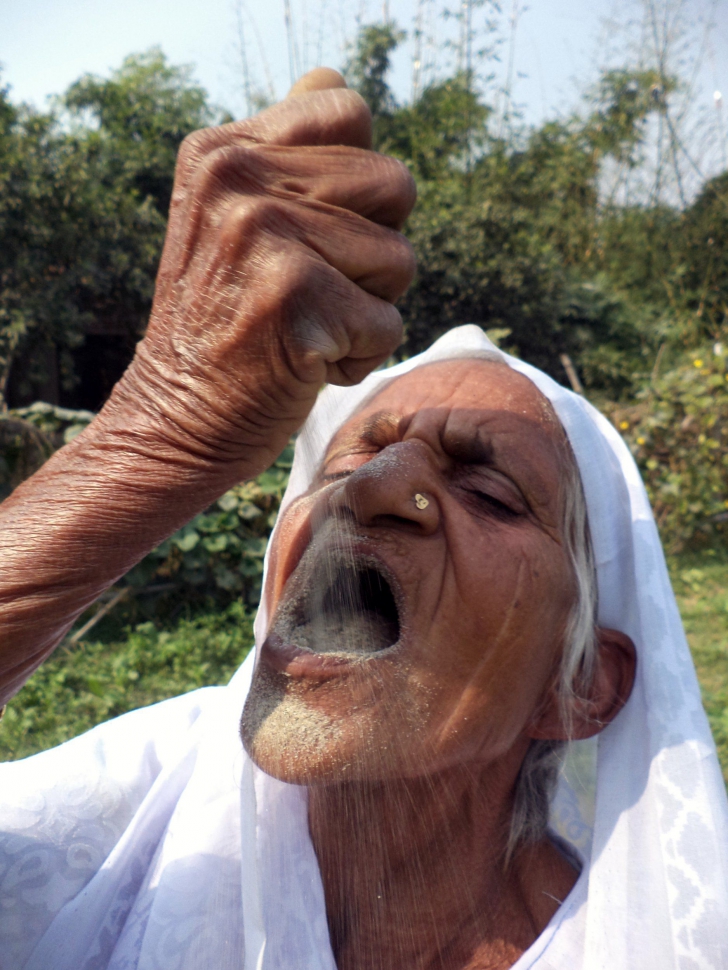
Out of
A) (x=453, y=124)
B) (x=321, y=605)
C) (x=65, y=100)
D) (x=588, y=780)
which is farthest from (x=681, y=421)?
(x=65, y=100)

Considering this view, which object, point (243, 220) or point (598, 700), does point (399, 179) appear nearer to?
point (243, 220)

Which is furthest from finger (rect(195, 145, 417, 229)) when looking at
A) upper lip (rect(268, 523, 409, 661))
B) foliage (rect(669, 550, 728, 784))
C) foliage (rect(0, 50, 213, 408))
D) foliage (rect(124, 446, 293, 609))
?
foliage (rect(0, 50, 213, 408))

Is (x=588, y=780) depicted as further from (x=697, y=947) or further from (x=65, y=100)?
(x=65, y=100)

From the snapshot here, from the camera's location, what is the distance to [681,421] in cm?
798

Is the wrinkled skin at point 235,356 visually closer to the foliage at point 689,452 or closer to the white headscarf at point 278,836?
the white headscarf at point 278,836

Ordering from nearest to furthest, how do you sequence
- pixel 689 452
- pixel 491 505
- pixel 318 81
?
pixel 318 81, pixel 491 505, pixel 689 452

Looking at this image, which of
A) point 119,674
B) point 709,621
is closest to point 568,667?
point 119,674

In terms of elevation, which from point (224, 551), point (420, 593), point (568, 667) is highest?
point (420, 593)

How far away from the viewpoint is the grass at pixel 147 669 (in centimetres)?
436

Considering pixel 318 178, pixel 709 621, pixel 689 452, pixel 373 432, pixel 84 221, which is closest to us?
pixel 318 178

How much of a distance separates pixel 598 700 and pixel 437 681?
2.05ft

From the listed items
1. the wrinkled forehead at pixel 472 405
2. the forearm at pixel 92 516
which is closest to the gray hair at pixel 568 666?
the wrinkled forehead at pixel 472 405

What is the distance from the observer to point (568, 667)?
6.45ft

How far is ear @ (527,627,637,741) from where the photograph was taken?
2.01 metres
